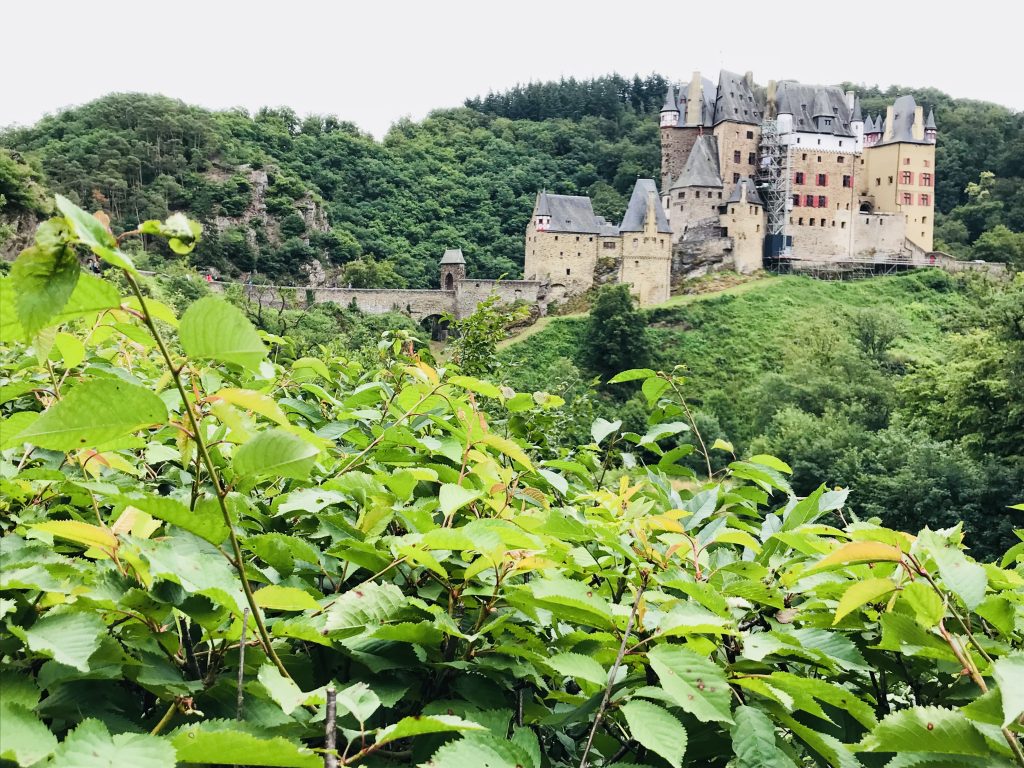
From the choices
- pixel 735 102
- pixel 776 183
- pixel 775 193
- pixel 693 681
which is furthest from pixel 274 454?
pixel 735 102

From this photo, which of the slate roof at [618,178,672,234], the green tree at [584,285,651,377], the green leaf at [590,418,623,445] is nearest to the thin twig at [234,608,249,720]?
the green leaf at [590,418,623,445]

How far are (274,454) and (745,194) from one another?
4851 cm

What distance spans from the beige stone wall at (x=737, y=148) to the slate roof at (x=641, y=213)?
4.79 m

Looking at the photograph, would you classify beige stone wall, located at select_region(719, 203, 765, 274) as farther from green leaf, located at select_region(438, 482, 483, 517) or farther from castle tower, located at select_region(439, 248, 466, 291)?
green leaf, located at select_region(438, 482, 483, 517)

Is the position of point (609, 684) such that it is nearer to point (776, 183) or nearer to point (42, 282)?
point (42, 282)

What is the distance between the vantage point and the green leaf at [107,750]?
881 millimetres

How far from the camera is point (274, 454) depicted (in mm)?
1114

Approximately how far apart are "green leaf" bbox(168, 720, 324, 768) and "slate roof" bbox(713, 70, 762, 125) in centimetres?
5197

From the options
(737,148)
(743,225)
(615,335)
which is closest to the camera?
(615,335)

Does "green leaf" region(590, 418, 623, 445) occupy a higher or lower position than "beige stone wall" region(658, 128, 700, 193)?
lower

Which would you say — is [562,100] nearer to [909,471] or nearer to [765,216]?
[765,216]

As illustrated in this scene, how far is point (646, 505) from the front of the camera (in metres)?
1.86

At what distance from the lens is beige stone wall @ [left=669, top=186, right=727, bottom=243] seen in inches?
1880

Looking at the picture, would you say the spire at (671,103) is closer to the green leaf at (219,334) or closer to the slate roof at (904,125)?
the slate roof at (904,125)
